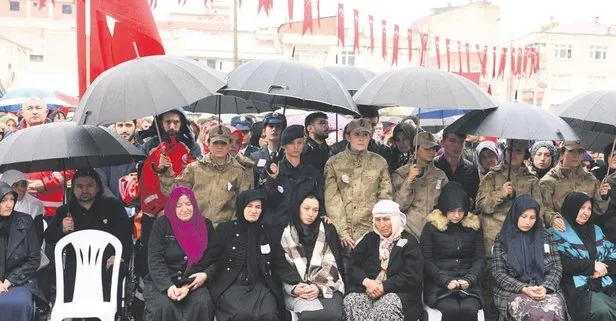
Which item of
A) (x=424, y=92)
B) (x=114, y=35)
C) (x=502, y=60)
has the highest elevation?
(x=502, y=60)

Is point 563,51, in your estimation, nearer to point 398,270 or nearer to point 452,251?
point 452,251

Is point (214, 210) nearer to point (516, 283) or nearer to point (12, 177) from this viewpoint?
point (12, 177)

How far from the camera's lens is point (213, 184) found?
6.00m

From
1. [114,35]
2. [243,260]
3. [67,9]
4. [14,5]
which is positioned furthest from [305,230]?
[67,9]

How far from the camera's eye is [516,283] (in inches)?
232

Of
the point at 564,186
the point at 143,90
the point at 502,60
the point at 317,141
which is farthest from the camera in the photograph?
the point at 502,60

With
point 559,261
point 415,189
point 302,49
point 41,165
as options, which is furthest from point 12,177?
point 302,49

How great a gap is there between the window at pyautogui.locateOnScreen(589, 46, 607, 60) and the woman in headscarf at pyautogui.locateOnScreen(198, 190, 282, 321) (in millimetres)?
53511

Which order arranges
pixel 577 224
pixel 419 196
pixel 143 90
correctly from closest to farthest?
pixel 143 90 → pixel 577 224 → pixel 419 196

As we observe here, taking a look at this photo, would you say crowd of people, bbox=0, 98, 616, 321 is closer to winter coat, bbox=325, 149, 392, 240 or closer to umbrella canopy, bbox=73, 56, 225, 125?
winter coat, bbox=325, 149, 392, 240

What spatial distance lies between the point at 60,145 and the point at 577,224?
4.46 metres

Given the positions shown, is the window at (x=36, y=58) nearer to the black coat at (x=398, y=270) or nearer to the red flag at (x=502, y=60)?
the red flag at (x=502, y=60)

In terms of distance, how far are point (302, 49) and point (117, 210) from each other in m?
37.3

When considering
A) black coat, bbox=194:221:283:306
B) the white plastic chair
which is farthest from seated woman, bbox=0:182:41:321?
black coat, bbox=194:221:283:306
